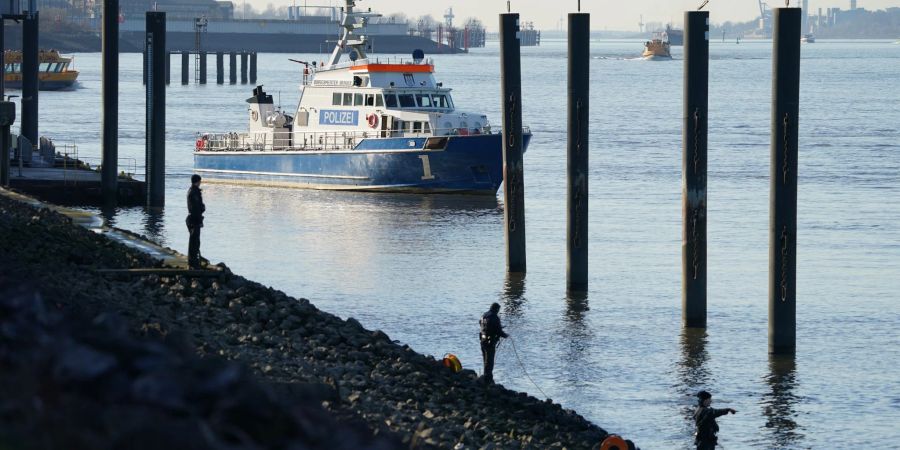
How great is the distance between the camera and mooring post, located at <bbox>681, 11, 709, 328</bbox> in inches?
797

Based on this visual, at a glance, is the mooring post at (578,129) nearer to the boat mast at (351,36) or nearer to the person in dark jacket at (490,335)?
the person in dark jacket at (490,335)

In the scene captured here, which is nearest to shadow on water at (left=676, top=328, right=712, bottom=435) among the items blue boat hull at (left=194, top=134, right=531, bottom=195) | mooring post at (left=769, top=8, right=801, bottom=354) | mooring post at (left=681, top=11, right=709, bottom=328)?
mooring post at (left=681, top=11, right=709, bottom=328)

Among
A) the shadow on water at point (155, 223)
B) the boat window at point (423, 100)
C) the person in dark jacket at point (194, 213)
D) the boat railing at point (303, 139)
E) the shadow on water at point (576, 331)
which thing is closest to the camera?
the person in dark jacket at point (194, 213)

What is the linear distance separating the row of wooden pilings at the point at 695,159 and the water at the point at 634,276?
74cm

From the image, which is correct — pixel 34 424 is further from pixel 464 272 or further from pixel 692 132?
pixel 464 272

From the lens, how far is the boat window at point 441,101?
40.8 m

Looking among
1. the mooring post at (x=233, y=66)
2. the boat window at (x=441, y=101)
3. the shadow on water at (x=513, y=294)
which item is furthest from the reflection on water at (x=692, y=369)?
the mooring post at (x=233, y=66)

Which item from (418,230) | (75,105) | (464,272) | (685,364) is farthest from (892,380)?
(75,105)

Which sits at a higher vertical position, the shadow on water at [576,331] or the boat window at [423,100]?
the boat window at [423,100]

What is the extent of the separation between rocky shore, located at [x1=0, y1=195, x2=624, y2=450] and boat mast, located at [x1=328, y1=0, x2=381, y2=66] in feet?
66.5

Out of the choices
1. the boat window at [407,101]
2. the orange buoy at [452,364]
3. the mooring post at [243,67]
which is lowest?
the orange buoy at [452,364]

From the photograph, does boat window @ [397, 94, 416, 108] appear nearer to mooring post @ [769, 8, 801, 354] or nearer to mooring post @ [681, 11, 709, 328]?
mooring post @ [681, 11, 709, 328]

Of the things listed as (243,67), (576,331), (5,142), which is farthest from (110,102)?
(243,67)

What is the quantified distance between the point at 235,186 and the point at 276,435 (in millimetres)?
40382
